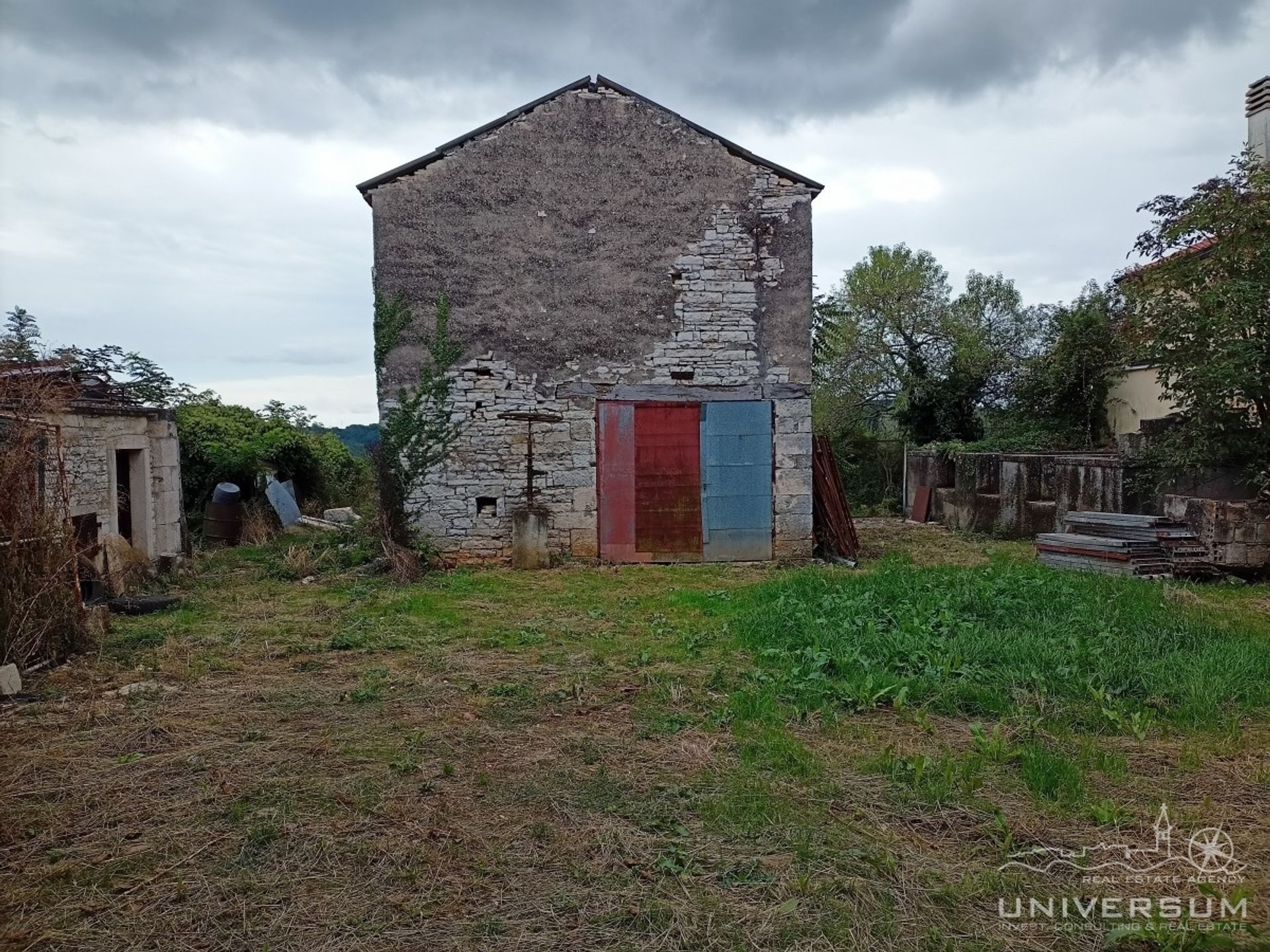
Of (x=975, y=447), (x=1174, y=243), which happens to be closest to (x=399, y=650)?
(x=1174, y=243)

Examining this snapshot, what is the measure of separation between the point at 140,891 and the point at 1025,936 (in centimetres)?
336

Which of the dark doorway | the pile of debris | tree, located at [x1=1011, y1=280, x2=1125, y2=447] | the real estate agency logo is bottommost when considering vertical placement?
the real estate agency logo

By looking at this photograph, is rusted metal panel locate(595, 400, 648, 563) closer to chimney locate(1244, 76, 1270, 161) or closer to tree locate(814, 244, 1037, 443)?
tree locate(814, 244, 1037, 443)

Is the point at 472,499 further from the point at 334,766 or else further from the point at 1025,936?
the point at 1025,936

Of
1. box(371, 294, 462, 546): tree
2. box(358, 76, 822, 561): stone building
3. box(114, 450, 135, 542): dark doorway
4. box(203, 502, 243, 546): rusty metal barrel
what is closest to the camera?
box(114, 450, 135, 542): dark doorway

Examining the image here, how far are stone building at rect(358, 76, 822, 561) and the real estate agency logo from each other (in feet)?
26.1

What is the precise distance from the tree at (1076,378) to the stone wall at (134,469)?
1538cm

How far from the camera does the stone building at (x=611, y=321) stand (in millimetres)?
11008

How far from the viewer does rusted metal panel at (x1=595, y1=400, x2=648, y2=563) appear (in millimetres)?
11180

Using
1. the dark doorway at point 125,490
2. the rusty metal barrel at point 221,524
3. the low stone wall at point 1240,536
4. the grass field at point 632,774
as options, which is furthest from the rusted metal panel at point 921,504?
the dark doorway at point 125,490

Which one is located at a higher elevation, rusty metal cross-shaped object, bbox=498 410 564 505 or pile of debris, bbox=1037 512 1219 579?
rusty metal cross-shaped object, bbox=498 410 564 505

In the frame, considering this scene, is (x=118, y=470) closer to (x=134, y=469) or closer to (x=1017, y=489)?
(x=134, y=469)

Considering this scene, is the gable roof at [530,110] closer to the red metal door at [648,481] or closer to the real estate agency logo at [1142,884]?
the red metal door at [648,481]

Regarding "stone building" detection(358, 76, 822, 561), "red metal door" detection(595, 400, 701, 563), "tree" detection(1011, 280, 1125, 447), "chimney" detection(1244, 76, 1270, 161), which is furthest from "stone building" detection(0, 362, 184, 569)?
"chimney" detection(1244, 76, 1270, 161)
